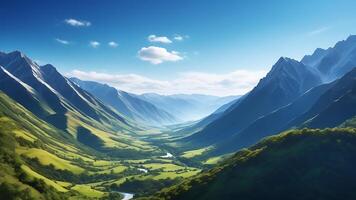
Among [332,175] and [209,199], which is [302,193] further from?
[209,199]

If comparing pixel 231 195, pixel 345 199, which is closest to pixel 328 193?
pixel 345 199

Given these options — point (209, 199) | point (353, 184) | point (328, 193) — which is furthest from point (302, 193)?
point (209, 199)

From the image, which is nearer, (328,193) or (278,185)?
(328,193)

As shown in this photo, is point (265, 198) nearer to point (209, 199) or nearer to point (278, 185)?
point (278, 185)

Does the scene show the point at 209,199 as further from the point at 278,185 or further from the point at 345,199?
the point at 345,199

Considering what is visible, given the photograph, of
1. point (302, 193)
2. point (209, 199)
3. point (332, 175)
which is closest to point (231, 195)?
point (209, 199)

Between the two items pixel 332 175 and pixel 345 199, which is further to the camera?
pixel 332 175
